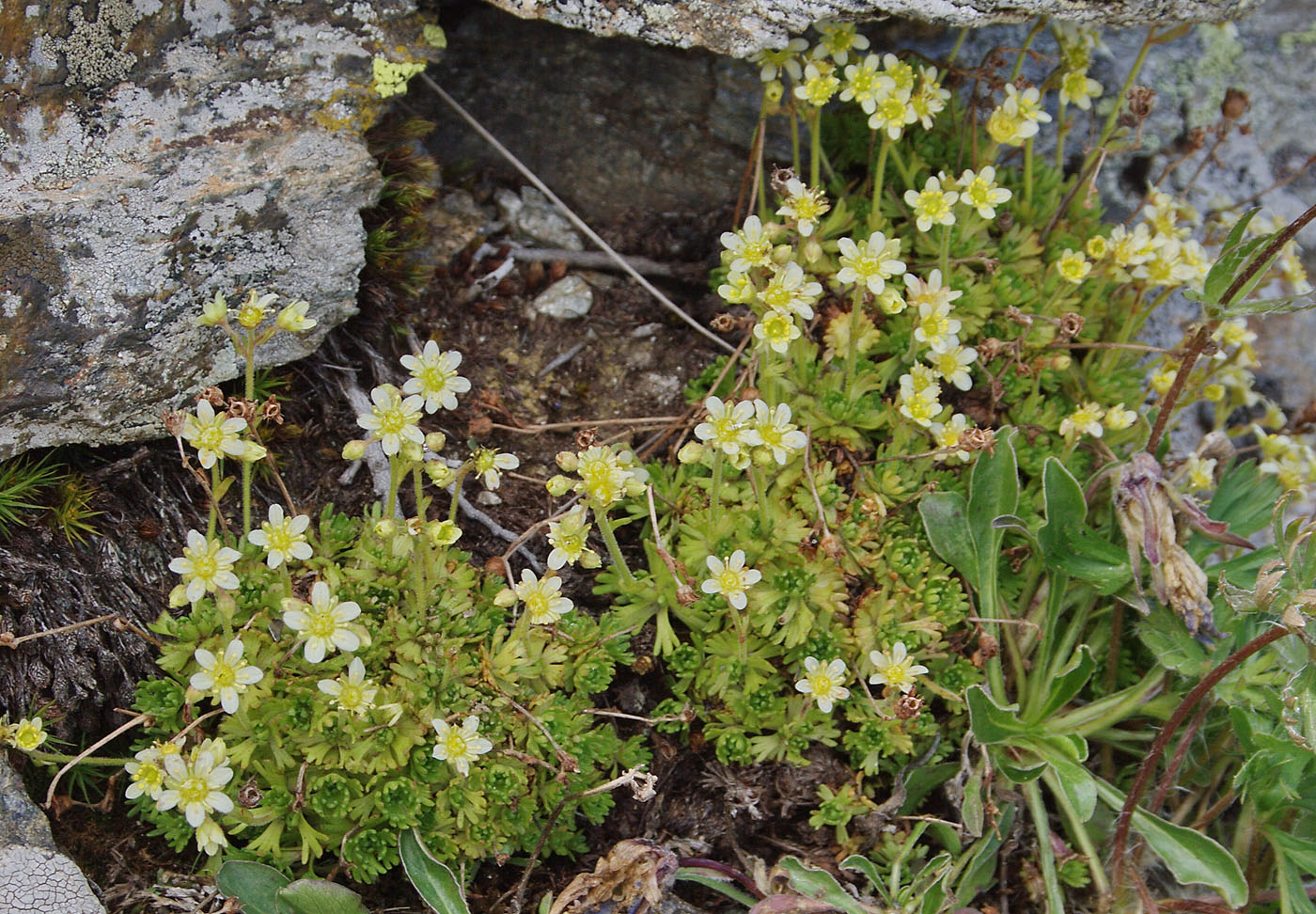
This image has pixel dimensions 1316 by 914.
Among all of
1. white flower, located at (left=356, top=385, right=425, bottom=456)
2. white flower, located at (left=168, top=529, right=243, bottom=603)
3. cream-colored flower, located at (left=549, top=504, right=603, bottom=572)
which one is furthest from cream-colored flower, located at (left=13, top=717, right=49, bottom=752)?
cream-colored flower, located at (left=549, top=504, right=603, bottom=572)

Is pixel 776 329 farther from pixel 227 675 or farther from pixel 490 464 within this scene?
pixel 227 675

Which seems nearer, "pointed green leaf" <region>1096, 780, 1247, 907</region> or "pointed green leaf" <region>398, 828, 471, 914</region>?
"pointed green leaf" <region>398, 828, 471, 914</region>

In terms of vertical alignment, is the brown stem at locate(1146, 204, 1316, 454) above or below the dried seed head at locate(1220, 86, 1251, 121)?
below

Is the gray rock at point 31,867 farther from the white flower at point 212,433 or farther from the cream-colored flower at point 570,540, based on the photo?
the cream-colored flower at point 570,540

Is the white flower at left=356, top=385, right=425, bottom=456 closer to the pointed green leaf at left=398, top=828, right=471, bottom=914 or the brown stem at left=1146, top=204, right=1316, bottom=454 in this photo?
the pointed green leaf at left=398, top=828, right=471, bottom=914

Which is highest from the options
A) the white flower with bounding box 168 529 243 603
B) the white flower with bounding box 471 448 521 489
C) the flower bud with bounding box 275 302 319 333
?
the flower bud with bounding box 275 302 319 333

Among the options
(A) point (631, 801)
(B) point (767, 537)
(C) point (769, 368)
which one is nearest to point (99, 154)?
(C) point (769, 368)

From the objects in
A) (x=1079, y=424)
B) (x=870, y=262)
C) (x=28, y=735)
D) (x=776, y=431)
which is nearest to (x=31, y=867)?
(x=28, y=735)
